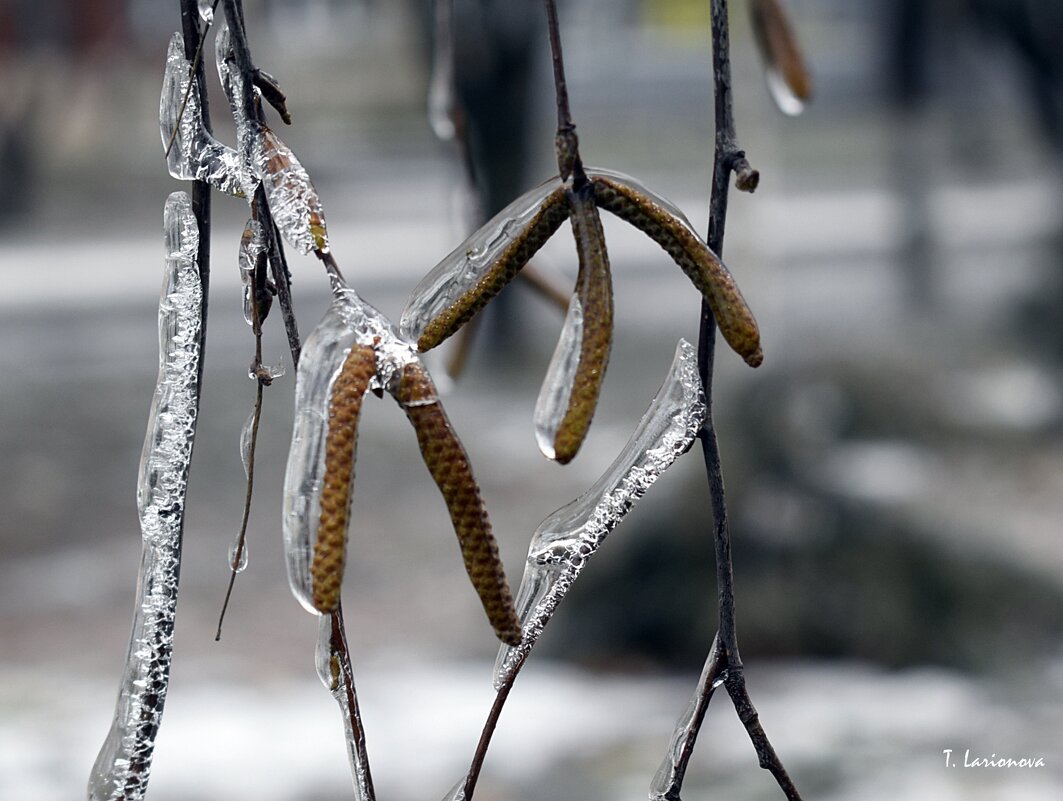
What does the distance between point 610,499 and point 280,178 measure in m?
0.14

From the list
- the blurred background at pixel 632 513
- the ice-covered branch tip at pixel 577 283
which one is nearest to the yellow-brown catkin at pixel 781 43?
the blurred background at pixel 632 513

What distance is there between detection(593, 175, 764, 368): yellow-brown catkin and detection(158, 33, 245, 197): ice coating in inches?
4.2

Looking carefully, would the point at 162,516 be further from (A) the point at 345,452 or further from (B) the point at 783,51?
(B) the point at 783,51

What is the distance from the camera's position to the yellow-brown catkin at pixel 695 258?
35 cm

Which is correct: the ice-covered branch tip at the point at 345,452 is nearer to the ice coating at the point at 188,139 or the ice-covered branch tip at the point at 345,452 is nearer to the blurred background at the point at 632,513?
the ice coating at the point at 188,139

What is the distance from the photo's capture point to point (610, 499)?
0.39 m

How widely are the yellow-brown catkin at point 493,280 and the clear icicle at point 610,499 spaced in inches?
2.3

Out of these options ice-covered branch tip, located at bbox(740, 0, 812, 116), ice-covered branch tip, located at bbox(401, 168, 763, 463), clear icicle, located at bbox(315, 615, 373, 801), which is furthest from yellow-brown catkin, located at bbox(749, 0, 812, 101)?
clear icicle, located at bbox(315, 615, 373, 801)

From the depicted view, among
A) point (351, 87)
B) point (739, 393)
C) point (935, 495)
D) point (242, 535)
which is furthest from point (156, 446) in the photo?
point (351, 87)

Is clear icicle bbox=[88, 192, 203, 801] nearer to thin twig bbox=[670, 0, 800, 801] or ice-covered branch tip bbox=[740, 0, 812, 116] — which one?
thin twig bbox=[670, 0, 800, 801]

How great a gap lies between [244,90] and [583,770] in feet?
7.62

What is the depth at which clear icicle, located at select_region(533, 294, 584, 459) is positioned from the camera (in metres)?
0.34

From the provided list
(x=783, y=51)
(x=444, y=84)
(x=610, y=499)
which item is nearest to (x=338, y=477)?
(x=610, y=499)

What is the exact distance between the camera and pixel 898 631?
259 cm
